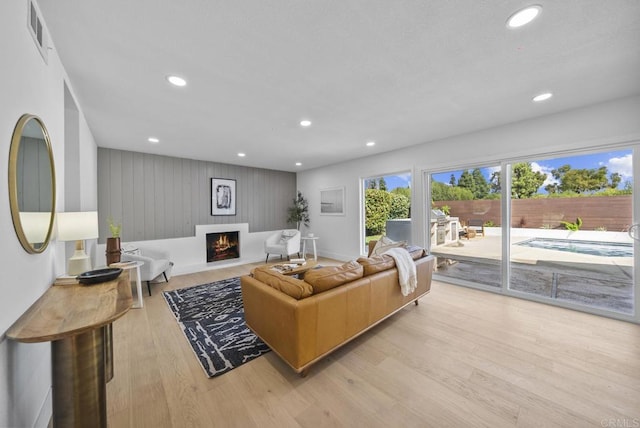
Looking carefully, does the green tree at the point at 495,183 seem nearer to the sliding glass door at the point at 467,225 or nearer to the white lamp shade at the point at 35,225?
the sliding glass door at the point at 467,225

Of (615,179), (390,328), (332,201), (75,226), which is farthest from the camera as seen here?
(332,201)

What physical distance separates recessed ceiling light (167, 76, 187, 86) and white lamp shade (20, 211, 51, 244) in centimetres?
141

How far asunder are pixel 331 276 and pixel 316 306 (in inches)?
11.6

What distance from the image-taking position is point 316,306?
1.71 meters

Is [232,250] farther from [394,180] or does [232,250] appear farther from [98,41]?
[98,41]

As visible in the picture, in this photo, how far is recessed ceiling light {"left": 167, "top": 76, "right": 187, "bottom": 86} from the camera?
2074 mm

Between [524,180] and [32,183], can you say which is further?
[524,180]

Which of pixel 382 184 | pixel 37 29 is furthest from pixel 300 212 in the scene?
pixel 37 29

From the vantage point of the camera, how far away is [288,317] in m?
1.68

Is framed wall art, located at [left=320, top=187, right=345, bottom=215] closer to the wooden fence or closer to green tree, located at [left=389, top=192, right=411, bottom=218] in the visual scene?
green tree, located at [left=389, top=192, right=411, bottom=218]

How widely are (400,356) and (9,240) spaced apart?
2615 millimetres

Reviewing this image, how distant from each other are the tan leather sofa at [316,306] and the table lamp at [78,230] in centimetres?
126

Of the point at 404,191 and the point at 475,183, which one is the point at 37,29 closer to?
the point at 404,191

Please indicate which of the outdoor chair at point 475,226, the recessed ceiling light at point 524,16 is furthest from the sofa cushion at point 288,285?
the outdoor chair at point 475,226
